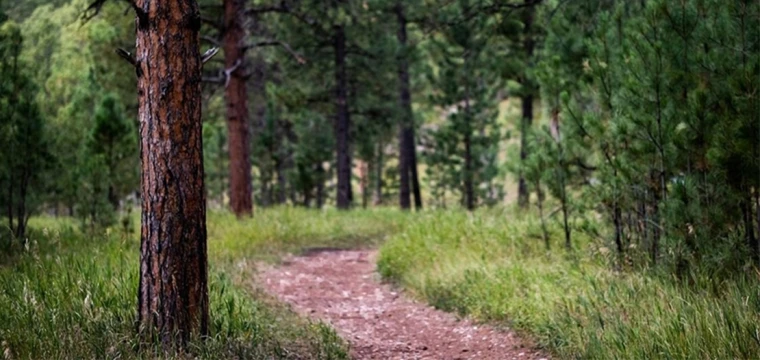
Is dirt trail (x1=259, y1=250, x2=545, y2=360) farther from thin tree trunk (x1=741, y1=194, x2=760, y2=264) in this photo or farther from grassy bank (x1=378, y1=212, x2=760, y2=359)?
thin tree trunk (x1=741, y1=194, x2=760, y2=264)

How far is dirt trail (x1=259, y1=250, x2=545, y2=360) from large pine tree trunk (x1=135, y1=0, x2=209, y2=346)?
1.57 m

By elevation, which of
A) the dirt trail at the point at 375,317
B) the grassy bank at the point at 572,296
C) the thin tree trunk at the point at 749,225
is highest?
the thin tree trunk at the point at 749,225

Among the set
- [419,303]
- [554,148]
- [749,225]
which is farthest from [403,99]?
[749,225]

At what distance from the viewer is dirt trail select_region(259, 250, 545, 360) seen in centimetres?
540

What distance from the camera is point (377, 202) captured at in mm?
34406

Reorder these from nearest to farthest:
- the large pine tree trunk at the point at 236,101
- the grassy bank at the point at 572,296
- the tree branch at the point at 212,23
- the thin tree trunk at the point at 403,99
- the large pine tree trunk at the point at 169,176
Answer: the grassy bank at the point at 572,296 → the large pine tree trunk at the point at 169,176 → the tree branch at the point at 212,23 → the large pine tree trunk at the point at 236,101 → the thin tree trunk at the point at 403,99

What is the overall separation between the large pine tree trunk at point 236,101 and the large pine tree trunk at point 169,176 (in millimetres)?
8186

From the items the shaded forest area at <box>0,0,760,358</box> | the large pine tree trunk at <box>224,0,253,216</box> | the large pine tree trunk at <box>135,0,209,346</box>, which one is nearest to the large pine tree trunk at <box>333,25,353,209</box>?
the shaded forest area at <box>0,0,760,358</box>

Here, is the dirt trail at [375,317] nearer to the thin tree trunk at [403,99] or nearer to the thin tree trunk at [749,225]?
the thin tree trunk at [749,225]

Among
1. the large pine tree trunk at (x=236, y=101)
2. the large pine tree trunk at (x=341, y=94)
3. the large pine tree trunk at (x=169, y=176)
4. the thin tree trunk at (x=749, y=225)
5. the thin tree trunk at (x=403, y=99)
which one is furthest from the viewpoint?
the thin tree trunk at (x=403, y=99)

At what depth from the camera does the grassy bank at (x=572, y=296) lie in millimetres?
3875

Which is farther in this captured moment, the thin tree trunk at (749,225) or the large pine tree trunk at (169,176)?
the thin tree trunk at (749,225)

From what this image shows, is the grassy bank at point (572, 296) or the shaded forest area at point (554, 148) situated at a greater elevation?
the shaded forest area at point (554, 148)

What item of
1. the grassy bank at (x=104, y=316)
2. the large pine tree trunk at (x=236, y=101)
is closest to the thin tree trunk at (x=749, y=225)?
the grassy bank at (x=104, y=316)
